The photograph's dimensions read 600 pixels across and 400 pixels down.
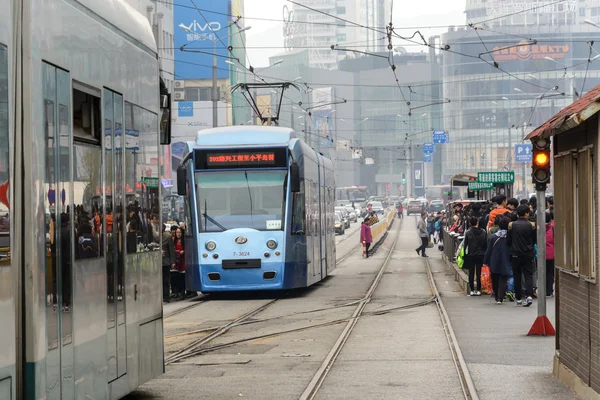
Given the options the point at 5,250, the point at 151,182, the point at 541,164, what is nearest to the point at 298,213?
the point at 541,164

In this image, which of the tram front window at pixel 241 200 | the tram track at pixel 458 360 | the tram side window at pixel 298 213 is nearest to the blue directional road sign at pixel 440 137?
the tram side window at pixel 298 213

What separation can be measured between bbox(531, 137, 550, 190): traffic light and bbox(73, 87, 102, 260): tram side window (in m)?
6.92

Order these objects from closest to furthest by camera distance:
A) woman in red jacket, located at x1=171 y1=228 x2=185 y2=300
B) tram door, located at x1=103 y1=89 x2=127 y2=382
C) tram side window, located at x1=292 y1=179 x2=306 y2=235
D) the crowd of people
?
1. tram door, located at x1=103 y1=89 x2=127 y2=382
2. the crowd of people
3. tram side window, located at x1=292 y1=179 x2=306 y2=235
4. woman in red jacket, located at x1=171 y1=228 x2=185 y2=300

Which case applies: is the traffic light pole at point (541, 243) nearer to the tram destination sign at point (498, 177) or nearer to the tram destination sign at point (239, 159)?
the tram destination sign at point (239, 159)

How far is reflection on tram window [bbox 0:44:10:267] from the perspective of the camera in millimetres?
5672

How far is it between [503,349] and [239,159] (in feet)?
28.4

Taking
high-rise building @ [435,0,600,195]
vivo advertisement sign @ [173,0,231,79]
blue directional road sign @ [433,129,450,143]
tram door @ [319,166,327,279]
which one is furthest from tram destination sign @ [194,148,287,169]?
high-rise building @ [435,0,600,195]

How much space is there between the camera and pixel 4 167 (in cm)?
570

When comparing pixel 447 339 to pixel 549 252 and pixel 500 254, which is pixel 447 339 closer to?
pixel 500 254

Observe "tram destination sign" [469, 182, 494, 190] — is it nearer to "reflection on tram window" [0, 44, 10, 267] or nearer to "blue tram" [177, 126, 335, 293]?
"blue tram" [177, 126, 335, 293]

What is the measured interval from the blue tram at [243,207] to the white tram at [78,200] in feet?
38.6

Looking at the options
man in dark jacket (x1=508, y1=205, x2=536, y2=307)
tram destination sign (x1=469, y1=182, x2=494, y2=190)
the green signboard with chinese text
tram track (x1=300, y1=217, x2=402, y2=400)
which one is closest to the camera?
the green signboard with chinese text

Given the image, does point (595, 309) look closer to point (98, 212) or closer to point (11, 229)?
point (98, 212)

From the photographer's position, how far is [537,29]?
132125 mm
